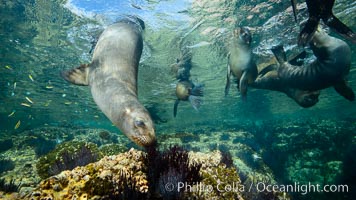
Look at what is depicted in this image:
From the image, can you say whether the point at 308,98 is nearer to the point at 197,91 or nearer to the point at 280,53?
the point at 280,53

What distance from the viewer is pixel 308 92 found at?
855cm

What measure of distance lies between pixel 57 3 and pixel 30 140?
496 inches

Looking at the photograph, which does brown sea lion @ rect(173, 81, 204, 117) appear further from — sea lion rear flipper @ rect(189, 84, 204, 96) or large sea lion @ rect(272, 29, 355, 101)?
large sea lion @ rect(272, 29, 355, 101)

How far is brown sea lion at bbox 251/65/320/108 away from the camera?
27.4 feet

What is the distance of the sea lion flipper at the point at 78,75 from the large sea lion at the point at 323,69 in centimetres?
678

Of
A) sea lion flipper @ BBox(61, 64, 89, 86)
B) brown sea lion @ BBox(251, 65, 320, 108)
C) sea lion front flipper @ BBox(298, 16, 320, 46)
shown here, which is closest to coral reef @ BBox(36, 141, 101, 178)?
sea lion flipper @ BBox(61, 64, 89, 86)

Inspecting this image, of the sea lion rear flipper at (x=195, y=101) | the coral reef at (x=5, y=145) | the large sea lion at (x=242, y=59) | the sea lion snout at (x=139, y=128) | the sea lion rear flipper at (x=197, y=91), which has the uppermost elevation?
the large sea lion at (x=242, y=59)

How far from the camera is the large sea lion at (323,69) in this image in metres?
7.00

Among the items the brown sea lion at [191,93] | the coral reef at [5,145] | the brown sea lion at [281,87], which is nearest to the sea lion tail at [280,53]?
the brown sea lion at [281,87]

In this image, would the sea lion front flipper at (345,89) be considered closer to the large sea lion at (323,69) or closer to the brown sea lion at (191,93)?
the large sea lion at (323,69)

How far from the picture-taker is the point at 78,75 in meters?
4.25

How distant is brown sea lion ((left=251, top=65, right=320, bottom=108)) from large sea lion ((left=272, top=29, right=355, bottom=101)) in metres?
0.20

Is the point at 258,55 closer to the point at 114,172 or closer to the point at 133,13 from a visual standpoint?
the point at 133,13

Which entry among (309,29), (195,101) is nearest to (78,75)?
(309,29)
